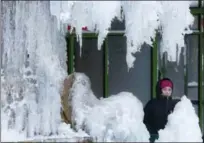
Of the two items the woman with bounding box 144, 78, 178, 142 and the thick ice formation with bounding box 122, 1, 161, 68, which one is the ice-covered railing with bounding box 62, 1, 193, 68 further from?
the woman with bounding box 144, 78, 178, 142

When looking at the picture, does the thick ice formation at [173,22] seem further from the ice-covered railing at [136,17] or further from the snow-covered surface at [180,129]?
the snow-covered surface at [180,129]

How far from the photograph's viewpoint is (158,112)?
577 cm

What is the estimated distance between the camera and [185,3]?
5.84 metres

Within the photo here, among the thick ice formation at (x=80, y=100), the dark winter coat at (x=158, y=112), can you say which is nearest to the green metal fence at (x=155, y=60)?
the thick ice formation at (x=80, y=100)

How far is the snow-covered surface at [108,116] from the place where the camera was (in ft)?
19.2

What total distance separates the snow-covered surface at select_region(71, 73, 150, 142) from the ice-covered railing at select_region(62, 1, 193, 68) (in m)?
0.73

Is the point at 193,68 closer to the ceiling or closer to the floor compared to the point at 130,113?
closer to the ceiling

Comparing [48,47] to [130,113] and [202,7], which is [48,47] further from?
[202,7]

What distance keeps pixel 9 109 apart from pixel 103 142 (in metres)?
1.28

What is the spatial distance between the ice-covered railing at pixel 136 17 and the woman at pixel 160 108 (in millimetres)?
613

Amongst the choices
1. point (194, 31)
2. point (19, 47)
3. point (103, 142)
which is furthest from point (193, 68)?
point (19, 47)

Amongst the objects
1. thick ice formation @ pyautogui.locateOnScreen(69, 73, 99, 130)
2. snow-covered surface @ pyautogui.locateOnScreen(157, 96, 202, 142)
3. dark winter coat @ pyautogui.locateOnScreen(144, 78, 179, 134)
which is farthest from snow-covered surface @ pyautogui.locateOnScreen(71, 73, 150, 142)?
snow-covered surface @ pyautogui.locateOnScreen(157, 96, 202, 142)

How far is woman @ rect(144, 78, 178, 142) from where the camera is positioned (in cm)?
575

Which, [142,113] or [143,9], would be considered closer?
[143,9]
